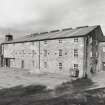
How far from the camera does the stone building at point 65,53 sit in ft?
81.4

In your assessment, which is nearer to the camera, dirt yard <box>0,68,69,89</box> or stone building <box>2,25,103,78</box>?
dirt yard <box>0,68,69,89</box>

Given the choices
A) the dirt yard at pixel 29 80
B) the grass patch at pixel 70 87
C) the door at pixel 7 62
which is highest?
the door at pixel 7 62

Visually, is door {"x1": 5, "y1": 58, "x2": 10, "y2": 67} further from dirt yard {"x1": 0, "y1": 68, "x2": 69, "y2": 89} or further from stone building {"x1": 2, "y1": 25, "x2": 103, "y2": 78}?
dirt yard {"x1": 0, "y1": 68, "x2": 69, "y2": 89}

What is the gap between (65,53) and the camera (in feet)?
88.7

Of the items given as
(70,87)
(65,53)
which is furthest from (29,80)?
(65,53)

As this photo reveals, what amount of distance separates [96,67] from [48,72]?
11903 millimetres

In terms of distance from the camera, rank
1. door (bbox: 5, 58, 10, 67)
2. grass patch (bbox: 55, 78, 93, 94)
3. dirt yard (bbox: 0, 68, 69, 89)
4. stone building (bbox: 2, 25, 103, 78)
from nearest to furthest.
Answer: grass patch (bbox: 55, 78, 93, 94)
dirt yard (bbox: 0, 68, 69, 89)
stone building (bbox: 2, 25, 103, 78)
door (bbox: 5, 58, 10, 67)

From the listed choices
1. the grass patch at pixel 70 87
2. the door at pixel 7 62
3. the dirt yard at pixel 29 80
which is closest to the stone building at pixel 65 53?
the dirt yard at pixel 29 80

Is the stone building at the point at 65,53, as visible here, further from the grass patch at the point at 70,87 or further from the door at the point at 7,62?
the grass patch at the point at 70,87

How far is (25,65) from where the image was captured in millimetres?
34375

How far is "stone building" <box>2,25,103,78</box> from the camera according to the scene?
2481 centimetres

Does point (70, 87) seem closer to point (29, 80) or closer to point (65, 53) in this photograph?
point (29, 80)

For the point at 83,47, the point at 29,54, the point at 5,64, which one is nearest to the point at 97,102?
the point at 83,47

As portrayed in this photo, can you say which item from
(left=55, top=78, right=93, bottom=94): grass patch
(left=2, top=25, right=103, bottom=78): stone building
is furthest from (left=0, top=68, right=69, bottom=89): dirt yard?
(left=2, top=25, right=103, bottom=78): stone building
